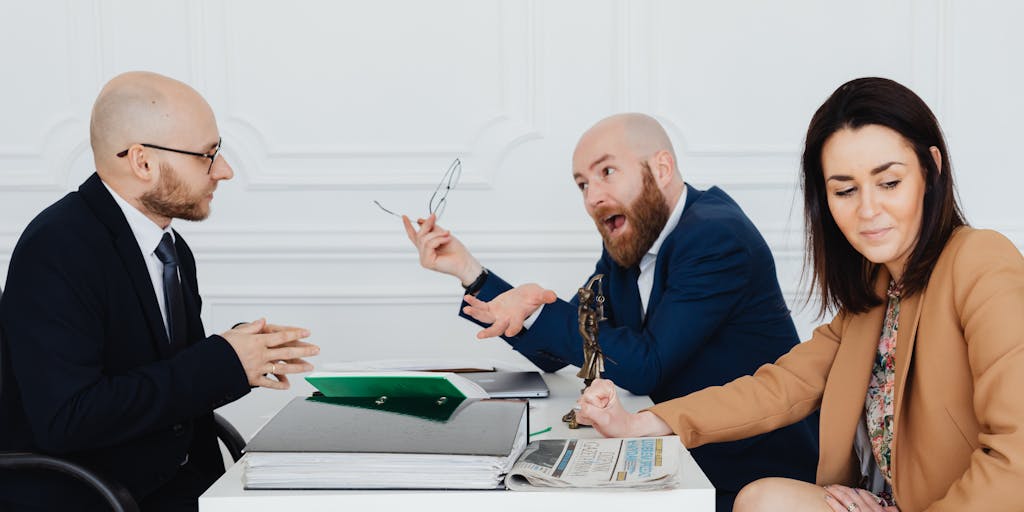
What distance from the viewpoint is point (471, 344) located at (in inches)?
152

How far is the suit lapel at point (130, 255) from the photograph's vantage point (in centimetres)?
207

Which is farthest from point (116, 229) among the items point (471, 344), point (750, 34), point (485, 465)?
point (750, 34)

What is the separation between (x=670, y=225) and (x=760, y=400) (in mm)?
867

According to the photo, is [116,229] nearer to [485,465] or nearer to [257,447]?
[257,447]

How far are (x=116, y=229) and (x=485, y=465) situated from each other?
1.12 metres

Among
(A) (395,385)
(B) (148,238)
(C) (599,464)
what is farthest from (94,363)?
(C) (599,464)

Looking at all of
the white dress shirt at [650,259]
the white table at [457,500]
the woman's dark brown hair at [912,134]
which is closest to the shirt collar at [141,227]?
the white table at [457,500]

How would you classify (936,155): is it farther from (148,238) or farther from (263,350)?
(148,238)

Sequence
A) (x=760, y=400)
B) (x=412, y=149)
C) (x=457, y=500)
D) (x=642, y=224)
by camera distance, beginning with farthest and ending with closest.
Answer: (x=412, y=149) → (x=642, y=224) → (x=760, y=400) → (x=457, y=500)

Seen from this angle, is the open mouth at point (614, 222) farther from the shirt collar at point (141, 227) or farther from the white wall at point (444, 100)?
the shirt collar at point (141, 227)

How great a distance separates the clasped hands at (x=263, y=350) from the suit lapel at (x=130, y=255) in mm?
176

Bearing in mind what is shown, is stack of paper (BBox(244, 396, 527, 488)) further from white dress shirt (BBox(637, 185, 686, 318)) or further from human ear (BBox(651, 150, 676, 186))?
human ear (BBox(651, 150, 676, 186))

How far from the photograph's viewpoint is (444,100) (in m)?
3.75

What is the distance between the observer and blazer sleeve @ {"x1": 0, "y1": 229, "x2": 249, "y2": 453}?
1847 millimetres
